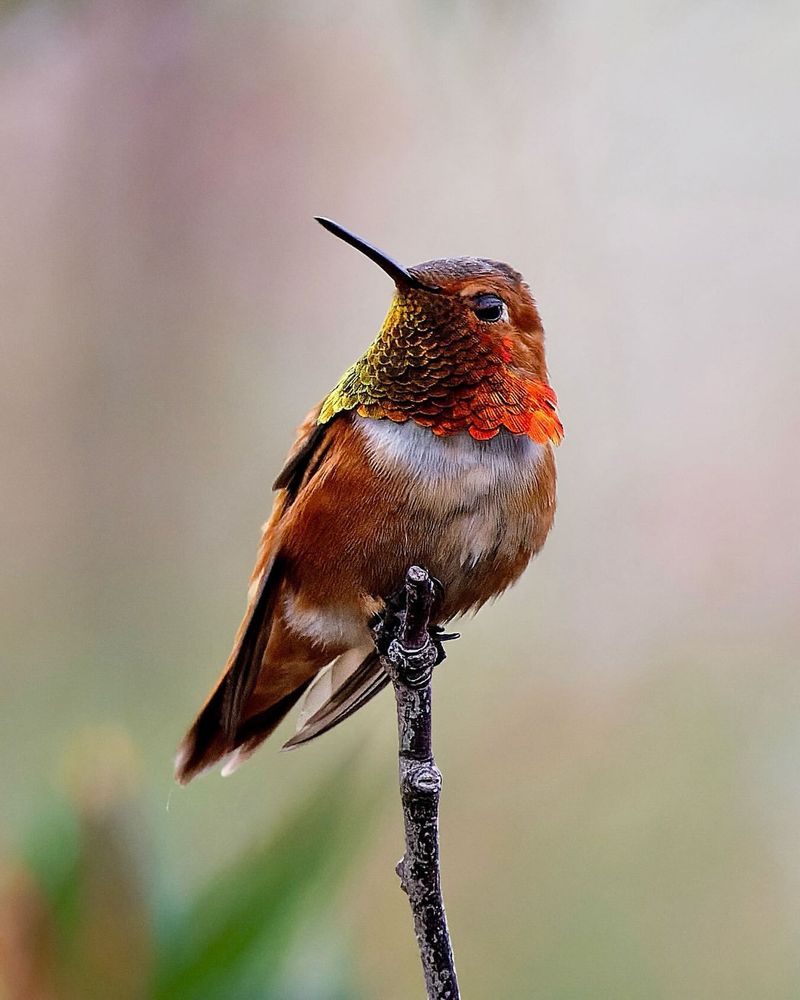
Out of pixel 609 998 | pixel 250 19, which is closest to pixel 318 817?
pixel 609 998

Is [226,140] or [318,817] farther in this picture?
[226,140]

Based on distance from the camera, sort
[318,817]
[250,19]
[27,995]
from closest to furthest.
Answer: [27,995] < [318,817] < [250,19]

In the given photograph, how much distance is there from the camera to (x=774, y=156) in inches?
63.1

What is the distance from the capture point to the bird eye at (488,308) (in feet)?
2.81

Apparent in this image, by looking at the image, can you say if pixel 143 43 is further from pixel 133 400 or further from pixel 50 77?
pixel 133 400

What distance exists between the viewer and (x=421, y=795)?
71 centimetres

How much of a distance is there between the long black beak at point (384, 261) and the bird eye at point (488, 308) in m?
0.04

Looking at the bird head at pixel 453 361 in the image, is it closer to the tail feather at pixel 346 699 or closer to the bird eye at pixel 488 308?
the bird eye at pixel 488 308

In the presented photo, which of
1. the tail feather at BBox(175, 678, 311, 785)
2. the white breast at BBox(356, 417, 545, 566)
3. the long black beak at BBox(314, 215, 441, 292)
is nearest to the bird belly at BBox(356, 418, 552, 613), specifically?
the white breast at BBox(356, 417, 545, 566)

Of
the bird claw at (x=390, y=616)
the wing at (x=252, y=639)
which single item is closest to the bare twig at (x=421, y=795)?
the bird claw at (x=390, y=616)

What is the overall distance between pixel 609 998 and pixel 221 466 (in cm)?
89

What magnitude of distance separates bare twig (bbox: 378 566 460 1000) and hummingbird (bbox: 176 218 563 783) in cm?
11

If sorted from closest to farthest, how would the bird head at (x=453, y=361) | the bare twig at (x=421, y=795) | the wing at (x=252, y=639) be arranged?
the bare twig at (x=421, y=795)
the bird head at (x=453, y=361)
the wing at (x=252, y=639)

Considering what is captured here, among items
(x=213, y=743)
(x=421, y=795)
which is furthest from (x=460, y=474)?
(x=213, y=743)
